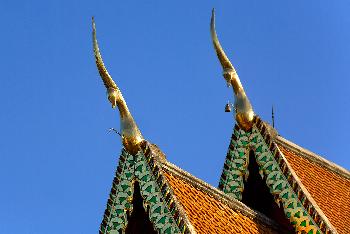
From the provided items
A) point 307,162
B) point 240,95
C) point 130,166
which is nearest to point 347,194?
point 307,162

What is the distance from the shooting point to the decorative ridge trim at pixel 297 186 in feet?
44.2

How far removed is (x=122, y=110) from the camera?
14.2m

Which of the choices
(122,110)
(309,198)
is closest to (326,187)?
(309,198)

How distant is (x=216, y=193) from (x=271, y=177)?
68cm

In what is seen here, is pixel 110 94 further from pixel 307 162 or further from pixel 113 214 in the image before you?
pixel 307 162

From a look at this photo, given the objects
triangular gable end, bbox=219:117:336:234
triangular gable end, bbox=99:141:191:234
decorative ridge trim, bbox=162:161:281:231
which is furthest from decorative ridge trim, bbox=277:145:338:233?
triangular gable end, bbox=99:141:191:234

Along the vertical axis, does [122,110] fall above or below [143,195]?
above

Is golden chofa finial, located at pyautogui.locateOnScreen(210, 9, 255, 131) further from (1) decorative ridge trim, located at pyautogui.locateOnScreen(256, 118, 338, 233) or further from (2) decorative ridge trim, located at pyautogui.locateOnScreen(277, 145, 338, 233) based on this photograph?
(2) decorative ridge trim, located at pyautogui.locateOnScreen(277, 145, 338, 233)

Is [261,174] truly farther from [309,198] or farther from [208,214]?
[208,214]

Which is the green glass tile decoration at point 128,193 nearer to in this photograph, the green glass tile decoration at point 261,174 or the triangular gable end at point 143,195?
the triangular gable end at point 143,195

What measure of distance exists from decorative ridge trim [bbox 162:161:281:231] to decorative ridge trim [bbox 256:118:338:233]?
18.7 inches

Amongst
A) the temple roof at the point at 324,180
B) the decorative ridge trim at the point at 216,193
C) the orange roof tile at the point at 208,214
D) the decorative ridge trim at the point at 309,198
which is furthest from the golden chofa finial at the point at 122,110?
the temple roof at the point at 324,180

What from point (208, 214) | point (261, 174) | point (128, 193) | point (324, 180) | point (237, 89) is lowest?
point (208, 214)

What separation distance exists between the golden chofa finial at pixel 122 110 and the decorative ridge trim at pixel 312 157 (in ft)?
5.90
